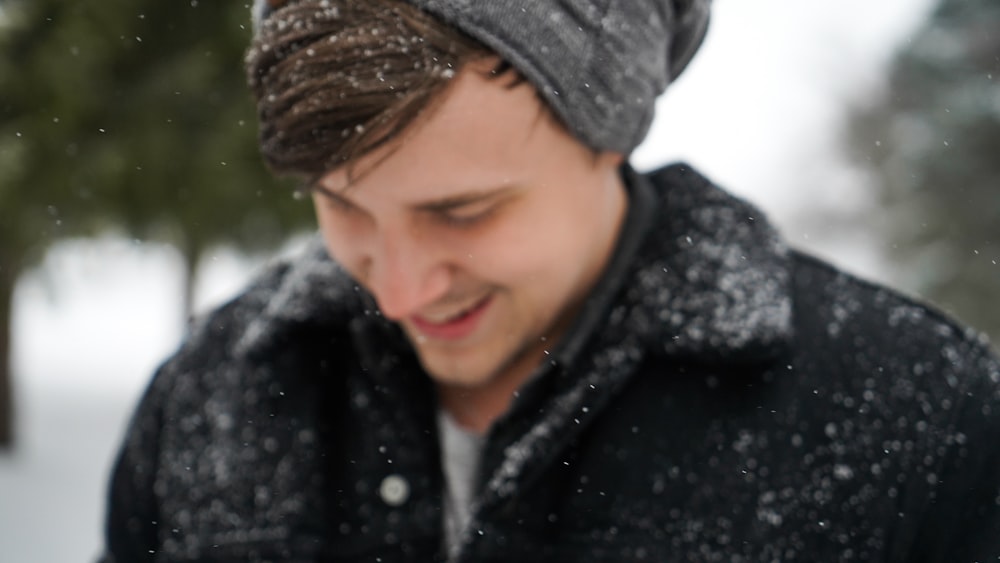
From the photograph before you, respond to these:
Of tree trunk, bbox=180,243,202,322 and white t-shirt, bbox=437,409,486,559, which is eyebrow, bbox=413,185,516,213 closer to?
white t-shirt, bbox=437,409,486,559

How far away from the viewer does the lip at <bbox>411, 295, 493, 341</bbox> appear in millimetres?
1312

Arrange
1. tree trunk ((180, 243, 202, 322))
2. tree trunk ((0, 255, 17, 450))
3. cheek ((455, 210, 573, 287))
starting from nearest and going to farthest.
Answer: cheek ((455, 210, 573, 287)) < tree trunk ((180, 243, 202, 322)) < tree trunk ((0, 255, 17, 450))

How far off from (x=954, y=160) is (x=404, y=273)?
6.70m

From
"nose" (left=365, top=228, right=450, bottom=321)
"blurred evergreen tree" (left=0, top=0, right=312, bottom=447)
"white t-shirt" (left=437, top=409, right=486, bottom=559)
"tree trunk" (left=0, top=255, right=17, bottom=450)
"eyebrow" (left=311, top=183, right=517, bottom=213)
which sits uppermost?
"eyebrow" (left=311, top=183, right=517, bottom=213)

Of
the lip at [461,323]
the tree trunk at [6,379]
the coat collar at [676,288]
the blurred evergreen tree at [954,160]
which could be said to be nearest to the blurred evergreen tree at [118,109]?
the tree trunk at [6,379]

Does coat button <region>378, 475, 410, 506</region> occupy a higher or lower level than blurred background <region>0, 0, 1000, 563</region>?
higher

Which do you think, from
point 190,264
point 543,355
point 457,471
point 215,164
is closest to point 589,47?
point 543,355

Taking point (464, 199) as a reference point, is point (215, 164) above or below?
below

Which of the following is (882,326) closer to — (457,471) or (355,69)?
(457,471)

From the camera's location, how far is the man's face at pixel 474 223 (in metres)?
1.17

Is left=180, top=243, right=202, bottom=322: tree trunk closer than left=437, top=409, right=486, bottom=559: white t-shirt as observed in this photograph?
No

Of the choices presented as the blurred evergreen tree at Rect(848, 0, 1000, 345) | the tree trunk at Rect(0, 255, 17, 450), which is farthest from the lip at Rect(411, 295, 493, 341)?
the blurred evergreen tree at Rect(848, 0, 1000, 345)

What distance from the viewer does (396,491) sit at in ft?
4.62

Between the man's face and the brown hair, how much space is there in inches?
1.0
